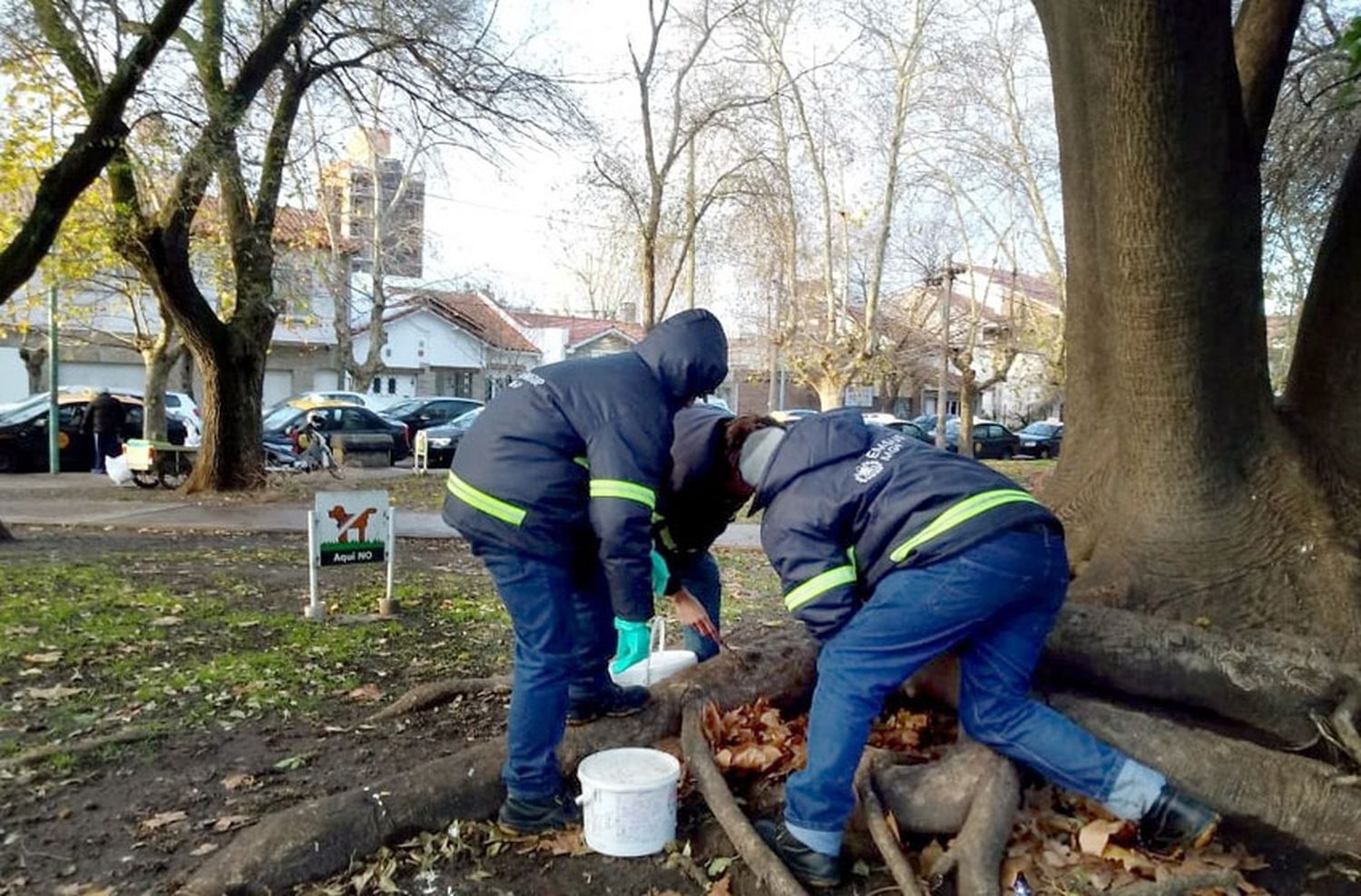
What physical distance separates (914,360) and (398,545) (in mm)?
39355

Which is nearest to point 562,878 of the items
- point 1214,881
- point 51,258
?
point 1214,881

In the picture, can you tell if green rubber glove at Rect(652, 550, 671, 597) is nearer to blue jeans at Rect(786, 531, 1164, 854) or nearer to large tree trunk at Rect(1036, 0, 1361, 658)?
blue jeans at Rect(786, 531, 1164, 854)

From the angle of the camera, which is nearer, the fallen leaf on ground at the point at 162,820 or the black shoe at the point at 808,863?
the black shoe at the point at 808,863

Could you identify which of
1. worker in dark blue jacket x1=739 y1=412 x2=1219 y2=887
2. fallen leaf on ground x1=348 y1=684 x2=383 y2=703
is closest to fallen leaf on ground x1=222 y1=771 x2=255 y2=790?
fallen leaf on ground x1=348 y1=684 x2=383 y2=703

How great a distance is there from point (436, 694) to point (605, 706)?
1301mm

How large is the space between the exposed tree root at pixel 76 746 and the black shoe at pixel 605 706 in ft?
6.52

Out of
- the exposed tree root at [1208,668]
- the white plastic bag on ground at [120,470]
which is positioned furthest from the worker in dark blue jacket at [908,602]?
the white plastic bag on ground at [120,470]

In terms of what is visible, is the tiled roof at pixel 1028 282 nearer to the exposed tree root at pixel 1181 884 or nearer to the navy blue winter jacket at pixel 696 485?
the navy blue winter jacket at pixel 696 485

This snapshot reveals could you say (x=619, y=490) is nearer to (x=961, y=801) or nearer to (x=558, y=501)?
(x=558, y=501)

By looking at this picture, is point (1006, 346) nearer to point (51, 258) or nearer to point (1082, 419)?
point (51, 258)

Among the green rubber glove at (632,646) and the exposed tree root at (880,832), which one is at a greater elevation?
the green rubber glove at (632,646)

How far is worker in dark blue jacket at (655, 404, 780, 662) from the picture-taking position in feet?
13.1

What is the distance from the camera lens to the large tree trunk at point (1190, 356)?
414 centimetres

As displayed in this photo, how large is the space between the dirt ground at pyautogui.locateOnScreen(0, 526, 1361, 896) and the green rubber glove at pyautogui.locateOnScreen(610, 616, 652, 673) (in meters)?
0.73
